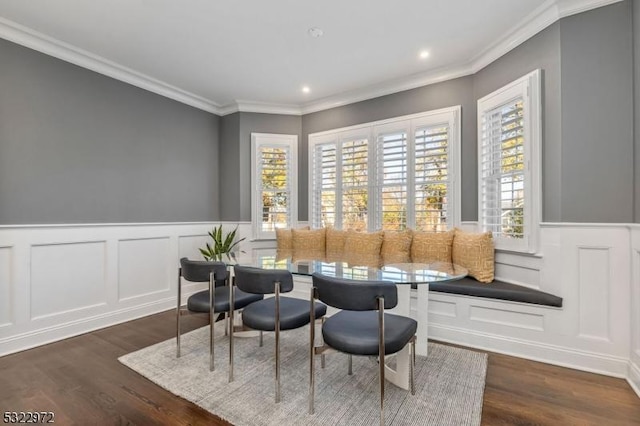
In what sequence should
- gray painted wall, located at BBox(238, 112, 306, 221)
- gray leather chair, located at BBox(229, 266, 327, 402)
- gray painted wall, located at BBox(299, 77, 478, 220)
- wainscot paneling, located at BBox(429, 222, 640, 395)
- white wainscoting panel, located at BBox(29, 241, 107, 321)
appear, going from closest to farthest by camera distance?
1. gray leather chair, located at BBox(229, 266, 327, 402)
2. wainscot paneling, located at BBox(429, 222, 640, 395)
3. white wainscoting panel, located at BBox(29, 241, 107, 321)
4. gray painted wall, located at BBox(299, 77, 478, 220)
5. gray painted wall, located at BBox(238, 112, 306, 221)

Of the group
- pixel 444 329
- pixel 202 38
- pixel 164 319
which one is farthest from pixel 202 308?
pixel 202 38

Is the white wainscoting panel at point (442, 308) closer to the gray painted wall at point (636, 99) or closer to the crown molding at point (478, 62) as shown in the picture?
the gray painted wall at point (636, 99)

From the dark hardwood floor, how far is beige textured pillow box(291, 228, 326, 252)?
2.19 metres

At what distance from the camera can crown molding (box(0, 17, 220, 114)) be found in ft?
8.92

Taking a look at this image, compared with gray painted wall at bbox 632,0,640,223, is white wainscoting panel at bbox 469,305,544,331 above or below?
below

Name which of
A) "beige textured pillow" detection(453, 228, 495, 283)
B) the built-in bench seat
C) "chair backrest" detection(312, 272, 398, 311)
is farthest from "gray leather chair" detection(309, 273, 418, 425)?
"beige textured pillow" detection(453, 228, 495, 283)

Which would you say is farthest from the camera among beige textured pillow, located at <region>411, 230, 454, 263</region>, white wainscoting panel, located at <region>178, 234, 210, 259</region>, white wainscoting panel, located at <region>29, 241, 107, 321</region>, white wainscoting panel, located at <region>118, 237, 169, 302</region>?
white wainscoting panel, located at <region>178, 234, 210, 259</region>

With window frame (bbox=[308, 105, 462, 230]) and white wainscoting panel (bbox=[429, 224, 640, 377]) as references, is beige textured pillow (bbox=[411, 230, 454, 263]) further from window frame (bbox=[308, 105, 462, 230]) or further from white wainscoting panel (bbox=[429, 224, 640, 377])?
white wainscoting panel (bbox=[429, 224, 640, 377])

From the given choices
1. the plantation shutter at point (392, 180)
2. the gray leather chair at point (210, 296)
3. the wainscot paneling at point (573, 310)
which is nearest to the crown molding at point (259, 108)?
the plantation shutter at point (392, 180)

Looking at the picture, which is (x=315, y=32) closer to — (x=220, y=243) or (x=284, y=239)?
(x=284, y=239)

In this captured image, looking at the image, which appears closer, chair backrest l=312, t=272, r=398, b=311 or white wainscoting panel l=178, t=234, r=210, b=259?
chair backrest l=312, t=272, r=398, b=311

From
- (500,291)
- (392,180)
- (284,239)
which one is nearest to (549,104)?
(500,291)

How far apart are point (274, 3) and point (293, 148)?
238cm

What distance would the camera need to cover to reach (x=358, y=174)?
420cm
